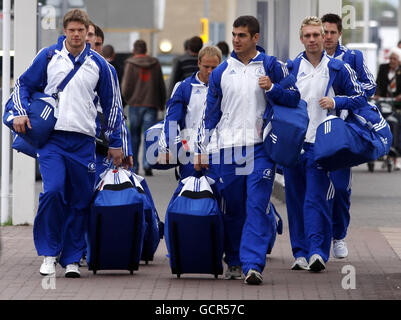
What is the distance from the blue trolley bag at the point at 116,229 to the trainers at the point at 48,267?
0.92ft

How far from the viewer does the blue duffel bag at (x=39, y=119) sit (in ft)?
30.0

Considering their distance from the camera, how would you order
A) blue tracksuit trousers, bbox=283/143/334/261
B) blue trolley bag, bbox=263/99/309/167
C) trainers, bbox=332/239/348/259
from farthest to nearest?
1. trainers, bbox=332/239/348/259
2. blue tracksuit trousers, bbox=283/143/334/261
3. blue trolley bag, bbox=263/99/309/167

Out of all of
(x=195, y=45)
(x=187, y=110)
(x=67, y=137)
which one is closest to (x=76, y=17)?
(x=67, y=137)

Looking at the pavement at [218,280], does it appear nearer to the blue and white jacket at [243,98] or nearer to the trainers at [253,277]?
the trainers at [253,277]

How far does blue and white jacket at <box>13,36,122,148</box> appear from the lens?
30.2ft

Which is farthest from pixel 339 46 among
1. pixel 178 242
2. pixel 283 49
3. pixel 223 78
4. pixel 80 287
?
pixel 283 49

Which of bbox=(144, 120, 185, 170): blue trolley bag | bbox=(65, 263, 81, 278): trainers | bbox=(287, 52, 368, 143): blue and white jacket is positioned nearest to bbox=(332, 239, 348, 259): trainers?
bbox=(287, 52, 368, 143): blue and white jacket

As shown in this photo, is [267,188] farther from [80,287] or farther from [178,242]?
[80,287]

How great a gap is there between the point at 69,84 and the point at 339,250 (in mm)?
2727

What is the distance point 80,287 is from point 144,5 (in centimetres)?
3164

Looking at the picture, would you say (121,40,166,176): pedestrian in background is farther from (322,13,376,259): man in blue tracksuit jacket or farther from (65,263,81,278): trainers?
(65,263,81,278): trainers

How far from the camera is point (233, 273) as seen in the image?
927 centimetres

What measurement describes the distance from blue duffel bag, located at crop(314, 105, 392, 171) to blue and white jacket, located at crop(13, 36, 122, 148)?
64.4 inches

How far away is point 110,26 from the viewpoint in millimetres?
38062
